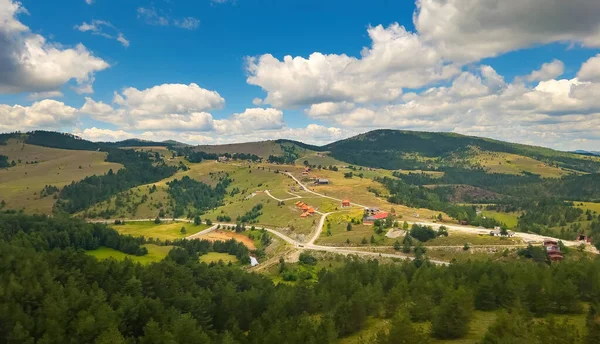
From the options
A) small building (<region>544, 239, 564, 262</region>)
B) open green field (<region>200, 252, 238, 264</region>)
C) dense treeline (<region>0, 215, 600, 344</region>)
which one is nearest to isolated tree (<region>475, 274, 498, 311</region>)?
dense treeline (<region>0, 215, 600, 344</region>)

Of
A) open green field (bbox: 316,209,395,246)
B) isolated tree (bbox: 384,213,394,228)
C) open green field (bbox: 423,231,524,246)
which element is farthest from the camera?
isolated tree (bbox: 384,213,394,228)

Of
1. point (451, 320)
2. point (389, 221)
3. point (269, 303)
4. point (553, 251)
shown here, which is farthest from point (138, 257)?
point (553, 251)

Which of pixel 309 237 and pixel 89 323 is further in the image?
pixel 309 237

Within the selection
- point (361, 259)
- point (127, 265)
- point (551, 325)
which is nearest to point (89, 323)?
point (127, 265)

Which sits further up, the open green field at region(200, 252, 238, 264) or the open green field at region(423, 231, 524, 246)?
the open green field at region(423, 231, 524, 246)

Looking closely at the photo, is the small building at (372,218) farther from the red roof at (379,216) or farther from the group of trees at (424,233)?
the group of trees at (424,233)

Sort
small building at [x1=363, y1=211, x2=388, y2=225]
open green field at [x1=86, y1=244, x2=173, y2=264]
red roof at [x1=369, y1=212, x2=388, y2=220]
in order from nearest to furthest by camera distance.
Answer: open green field at [x1=86, y1=244, x2=173, y2=264] < small building at [x1=363, y1=211, x2=388, y2=225] < red roof at [x1=369, y1=212, x2=388, y2=220]

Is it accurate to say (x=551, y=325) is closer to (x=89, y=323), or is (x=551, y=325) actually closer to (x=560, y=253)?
(x=89, y=323)

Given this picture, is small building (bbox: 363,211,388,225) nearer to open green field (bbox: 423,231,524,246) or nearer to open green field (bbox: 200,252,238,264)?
open green field (bbox: 423,231,524,246)

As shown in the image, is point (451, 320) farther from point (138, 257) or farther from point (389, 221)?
point (138, 257)
